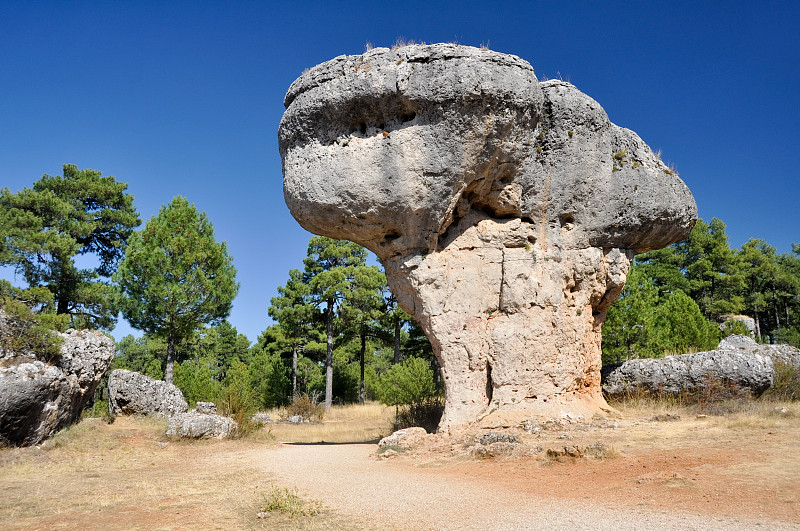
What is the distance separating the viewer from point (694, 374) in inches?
472

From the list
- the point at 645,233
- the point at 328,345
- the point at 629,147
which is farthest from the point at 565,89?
the point at 328,345

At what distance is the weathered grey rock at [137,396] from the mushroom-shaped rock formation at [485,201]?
22.8 ft

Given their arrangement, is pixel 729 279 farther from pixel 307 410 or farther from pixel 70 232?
pixel 70 232

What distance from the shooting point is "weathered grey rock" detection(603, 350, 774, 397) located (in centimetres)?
1172

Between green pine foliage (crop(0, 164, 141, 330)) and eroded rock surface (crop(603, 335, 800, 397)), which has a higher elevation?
green pine foliage (crop(0, 164, 141, 330))

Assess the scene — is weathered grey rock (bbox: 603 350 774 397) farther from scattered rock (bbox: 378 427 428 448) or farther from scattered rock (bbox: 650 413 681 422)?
scattered rock (bbox: 378 427 428 448)

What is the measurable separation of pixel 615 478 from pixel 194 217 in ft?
55.7

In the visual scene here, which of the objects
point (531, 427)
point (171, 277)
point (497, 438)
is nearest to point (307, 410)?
point (171, 277)

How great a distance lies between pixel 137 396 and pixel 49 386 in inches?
157

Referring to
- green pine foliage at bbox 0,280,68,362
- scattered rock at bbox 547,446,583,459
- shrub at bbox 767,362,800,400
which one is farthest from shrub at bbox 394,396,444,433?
green pine foliage at bbox 0,280,68,362

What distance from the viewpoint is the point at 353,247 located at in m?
28.8

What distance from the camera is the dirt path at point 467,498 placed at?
4723 mm

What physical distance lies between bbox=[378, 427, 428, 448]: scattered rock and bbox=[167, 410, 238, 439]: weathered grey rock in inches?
164

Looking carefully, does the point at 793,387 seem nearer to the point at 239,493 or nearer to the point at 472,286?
the point at 472,286
